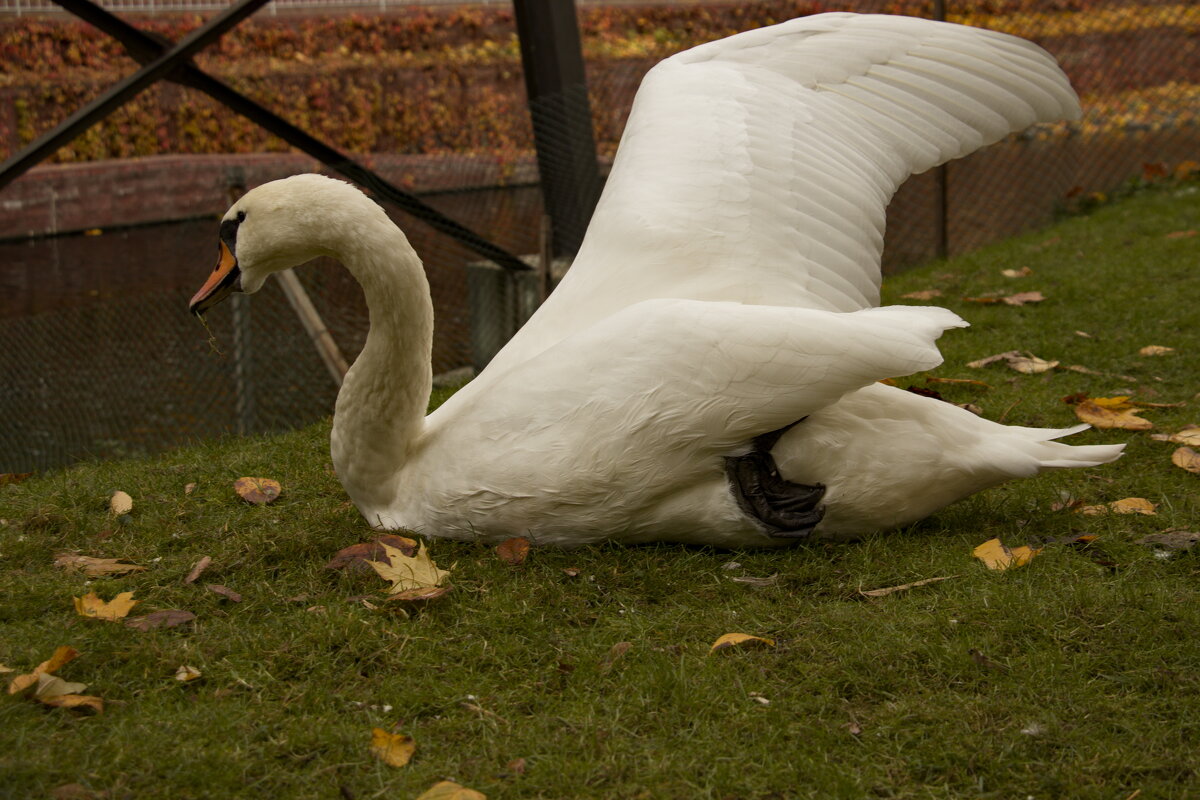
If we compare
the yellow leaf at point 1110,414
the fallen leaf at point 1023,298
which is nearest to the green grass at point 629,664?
the yellow leaf at point 1110,414

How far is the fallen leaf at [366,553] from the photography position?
3547 millimetres

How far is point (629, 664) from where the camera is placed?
299 centimetres

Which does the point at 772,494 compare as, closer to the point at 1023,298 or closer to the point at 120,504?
the point at 120,504

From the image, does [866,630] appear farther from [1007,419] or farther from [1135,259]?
[1135,259]

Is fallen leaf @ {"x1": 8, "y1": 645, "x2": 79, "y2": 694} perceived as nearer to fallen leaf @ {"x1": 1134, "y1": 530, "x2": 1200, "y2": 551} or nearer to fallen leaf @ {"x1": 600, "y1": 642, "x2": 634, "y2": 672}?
fallen leaf @ {"x1": 600, "y1": 642, "x2": 634, "y2": 672}

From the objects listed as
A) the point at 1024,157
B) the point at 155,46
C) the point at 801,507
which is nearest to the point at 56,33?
the point at 155,46

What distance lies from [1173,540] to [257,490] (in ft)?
9.85

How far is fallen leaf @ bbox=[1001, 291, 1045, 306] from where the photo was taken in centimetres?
655

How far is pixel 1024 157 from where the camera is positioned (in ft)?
34.4

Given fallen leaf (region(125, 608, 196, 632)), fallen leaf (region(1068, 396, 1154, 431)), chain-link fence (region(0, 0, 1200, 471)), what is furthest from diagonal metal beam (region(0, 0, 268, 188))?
fallen leaf (region(1068, 396, 1154, 431))

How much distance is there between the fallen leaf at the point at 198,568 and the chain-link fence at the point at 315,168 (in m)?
0.88

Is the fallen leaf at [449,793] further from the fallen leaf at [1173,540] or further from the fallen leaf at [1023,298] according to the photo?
the fallen leaf at [1023,298]

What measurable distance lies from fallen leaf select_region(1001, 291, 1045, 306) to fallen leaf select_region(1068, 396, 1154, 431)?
1.72 metres

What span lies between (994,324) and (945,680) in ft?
12.4
